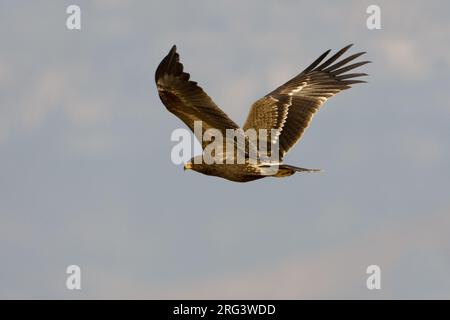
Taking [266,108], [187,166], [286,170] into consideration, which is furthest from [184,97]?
[266,108]

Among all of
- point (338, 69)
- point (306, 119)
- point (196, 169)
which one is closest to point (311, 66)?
point (338, 69)

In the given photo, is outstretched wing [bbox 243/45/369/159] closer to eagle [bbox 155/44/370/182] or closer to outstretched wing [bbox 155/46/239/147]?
eagle [bbox 155/44/370/182]

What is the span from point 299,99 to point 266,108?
1.08 meters

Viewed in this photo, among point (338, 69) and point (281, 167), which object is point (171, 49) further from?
point (338, 69)

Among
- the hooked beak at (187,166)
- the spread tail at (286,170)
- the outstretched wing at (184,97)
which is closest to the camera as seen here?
the outstretched wing at (184,97)

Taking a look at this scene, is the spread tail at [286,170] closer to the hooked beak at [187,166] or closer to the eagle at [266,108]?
the eagle at [266,108]

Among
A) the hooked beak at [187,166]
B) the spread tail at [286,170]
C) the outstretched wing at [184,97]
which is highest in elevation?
the outstretched wing at [184,97]

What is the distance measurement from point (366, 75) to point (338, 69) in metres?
1.03

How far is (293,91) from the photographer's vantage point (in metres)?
27.0

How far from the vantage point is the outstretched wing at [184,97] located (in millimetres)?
21984

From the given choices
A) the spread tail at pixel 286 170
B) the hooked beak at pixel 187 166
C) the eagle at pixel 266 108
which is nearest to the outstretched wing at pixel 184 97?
the eagle at pixel 266 108

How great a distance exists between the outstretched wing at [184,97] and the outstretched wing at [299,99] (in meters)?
2.44

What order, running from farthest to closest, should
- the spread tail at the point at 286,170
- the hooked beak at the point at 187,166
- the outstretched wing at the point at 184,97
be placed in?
1. the hooked beak at the point at 187,166
2. the spread tail at the point at 286,170
3. the outstretched wing at the point at 184,97

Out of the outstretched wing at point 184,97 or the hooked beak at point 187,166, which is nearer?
the outstretched wing at point 184,97
